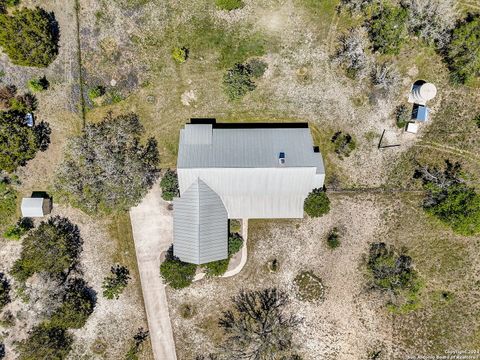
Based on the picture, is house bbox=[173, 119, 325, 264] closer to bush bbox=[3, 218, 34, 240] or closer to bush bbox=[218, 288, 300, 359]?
bush bbox=[218, 288, 300, 359]

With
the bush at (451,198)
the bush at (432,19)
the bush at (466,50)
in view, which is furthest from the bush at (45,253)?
the bush at (466,50)

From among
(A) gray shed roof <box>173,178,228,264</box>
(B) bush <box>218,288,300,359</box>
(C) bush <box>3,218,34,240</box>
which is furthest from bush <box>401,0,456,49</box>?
(C) bush <box>3,218,34,240</box>

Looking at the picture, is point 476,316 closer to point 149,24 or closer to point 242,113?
point 242,113

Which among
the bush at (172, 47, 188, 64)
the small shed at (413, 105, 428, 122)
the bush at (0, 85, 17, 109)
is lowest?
the small shed at (413, 105, 428, 122)

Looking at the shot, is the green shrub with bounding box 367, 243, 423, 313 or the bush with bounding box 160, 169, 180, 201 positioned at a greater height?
the bush with bounding box 160, 169, 180, 201

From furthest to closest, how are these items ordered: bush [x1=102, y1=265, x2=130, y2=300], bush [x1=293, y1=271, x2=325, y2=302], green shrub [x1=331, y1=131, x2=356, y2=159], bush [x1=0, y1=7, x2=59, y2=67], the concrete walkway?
bush [x1=293, y1=271, x2=325, y2=302] < the concrete walkway < bush [x1=102, y1=265, x2=130, y2=300] < green shrub [x1=331, y1=131, x2=356, y2=159] < bush [x1=0, y1=7, x2=59, y2=67]

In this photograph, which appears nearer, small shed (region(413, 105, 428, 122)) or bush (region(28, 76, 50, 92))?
bush (region(28, 76, 50, 92))

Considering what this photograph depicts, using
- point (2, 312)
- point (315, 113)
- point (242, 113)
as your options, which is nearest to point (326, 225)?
point (315, 113)

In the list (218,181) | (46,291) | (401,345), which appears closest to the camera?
(218,181)
